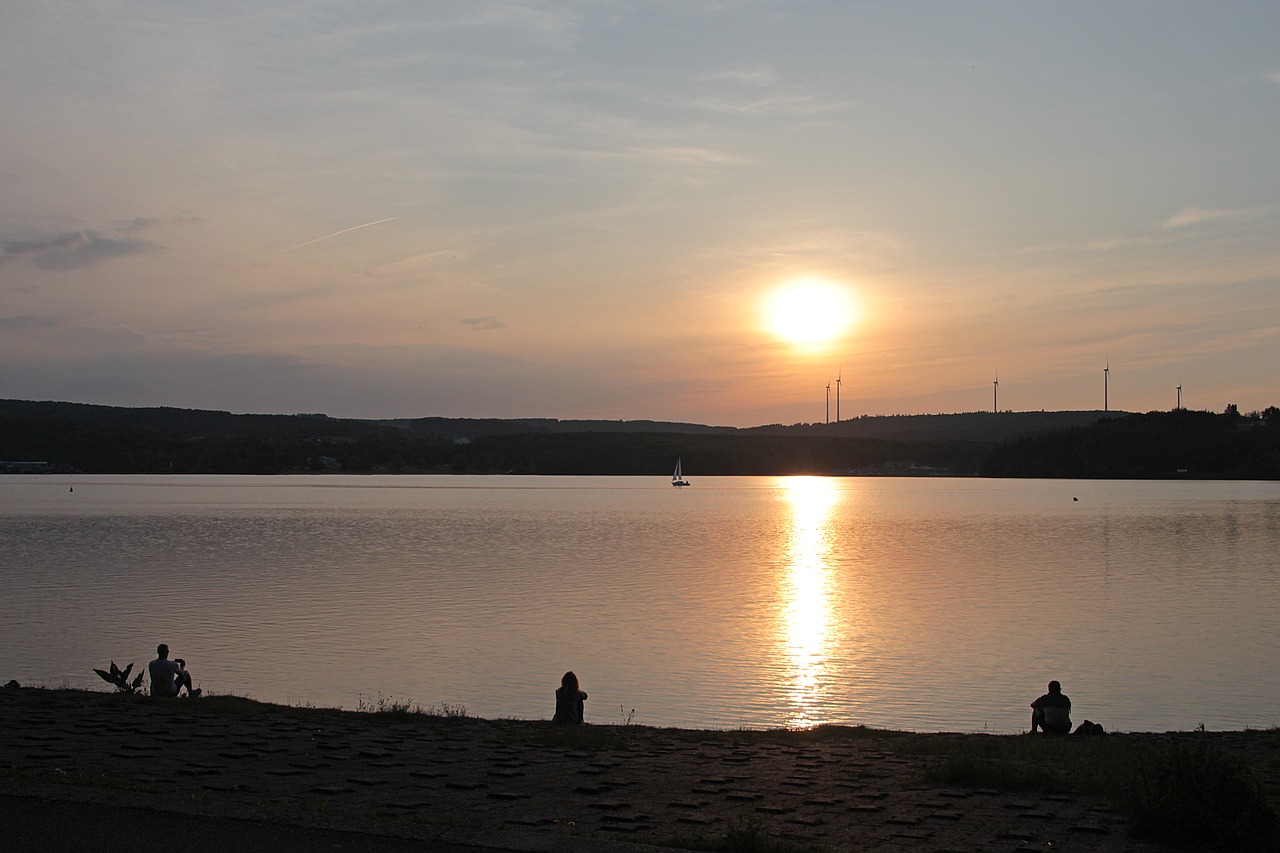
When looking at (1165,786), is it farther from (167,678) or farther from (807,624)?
(807,624)

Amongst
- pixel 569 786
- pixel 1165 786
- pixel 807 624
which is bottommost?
pixel 807 624

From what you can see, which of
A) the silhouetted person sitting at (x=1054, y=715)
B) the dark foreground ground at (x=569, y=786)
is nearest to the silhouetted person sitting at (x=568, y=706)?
the dark foreground ground at (x=569, y=786)

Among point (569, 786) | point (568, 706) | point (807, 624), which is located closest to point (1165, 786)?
point (569, 786)

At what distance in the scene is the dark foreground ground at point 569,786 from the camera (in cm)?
780

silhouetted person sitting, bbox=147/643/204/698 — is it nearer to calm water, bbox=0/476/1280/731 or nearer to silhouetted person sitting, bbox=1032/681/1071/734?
calm water, bbox=0/476/1280/731

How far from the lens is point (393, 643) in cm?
2533

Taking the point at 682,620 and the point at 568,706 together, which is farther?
the point at 682,620

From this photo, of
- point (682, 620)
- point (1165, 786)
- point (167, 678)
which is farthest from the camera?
point (682, 620)

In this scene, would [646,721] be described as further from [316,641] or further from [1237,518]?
[1237,518]

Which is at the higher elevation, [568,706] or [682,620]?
[568,706]

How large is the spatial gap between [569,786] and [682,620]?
2023 cm

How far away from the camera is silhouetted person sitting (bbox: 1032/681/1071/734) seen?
14914 millimetres

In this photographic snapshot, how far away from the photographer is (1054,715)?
590 inches

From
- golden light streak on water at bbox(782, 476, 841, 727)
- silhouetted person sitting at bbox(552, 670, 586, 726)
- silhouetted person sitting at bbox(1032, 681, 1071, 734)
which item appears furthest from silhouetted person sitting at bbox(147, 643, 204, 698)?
silhouetted person sitting at bbox(1032, 681, 1071, 734)
